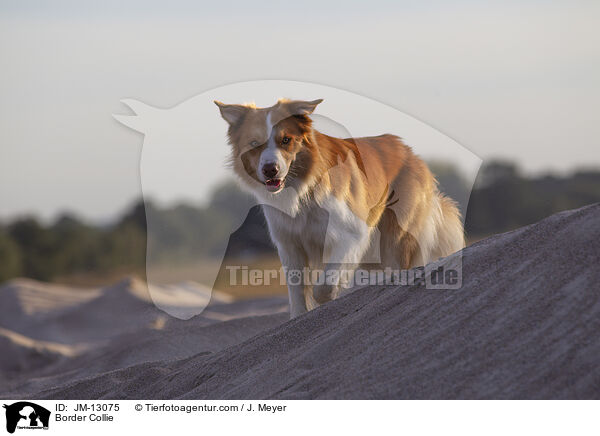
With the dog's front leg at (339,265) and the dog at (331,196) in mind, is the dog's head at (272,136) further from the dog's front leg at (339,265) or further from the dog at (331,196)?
the dog's front leg at (339,265)

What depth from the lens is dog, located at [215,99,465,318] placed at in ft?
16.4

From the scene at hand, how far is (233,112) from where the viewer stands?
4996mm

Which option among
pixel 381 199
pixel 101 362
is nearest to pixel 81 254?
pixel 101 362

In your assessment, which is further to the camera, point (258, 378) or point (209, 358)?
point (209, 358)

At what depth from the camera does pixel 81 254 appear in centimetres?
1597

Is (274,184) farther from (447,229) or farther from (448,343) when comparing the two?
(448,343)

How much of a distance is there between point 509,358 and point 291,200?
2364 millimetres

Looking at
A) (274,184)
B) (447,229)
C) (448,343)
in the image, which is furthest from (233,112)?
(448,343)

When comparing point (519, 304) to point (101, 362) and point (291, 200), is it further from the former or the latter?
point (101, 362)

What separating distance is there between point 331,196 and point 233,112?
0.89 metres
